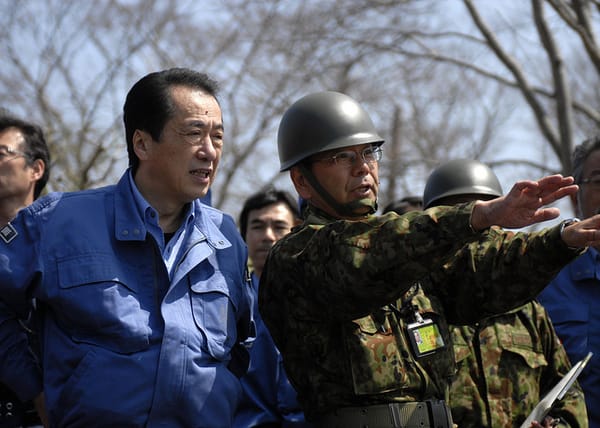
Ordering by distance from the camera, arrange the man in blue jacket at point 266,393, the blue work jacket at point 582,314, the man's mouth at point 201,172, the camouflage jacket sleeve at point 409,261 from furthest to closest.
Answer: the blue work jacket at point 582,314
the man in blue jacket at point 266,393
the man's mouth at point 201,172
the camouflage jacket sleeve at point 409,261

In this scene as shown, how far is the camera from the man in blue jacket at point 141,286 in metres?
3.19

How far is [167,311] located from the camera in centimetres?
330

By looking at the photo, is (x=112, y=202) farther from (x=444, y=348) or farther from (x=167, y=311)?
(x=444, y=348)

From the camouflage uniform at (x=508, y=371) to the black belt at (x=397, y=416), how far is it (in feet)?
2.18

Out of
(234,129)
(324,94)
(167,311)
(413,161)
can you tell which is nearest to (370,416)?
(167,311)

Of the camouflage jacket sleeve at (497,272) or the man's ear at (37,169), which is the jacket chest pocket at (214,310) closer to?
the camouflage jacket sleeve at (497,272)

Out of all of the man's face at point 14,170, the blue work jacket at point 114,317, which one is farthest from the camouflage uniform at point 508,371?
the man's face at point 14,170

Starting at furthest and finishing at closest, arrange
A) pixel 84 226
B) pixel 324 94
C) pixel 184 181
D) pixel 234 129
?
1. pixel 234 129
2. pixel 324 94
3. pixel 184 181
4. pixel 84 226

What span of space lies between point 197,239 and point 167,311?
0.38 meters

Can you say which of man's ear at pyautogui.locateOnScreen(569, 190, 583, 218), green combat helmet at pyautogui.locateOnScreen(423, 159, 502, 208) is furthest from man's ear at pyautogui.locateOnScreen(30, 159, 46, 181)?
man's ear at pyautogui.locateOnScreen(569, 190, 583, 218)

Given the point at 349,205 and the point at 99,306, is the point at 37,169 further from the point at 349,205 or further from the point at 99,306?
the point at 349,205

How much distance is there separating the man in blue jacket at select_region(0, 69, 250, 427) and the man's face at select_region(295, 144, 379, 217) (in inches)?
17.0

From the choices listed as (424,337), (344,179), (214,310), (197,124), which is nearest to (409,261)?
(424,337)

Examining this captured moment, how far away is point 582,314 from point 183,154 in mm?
2275
